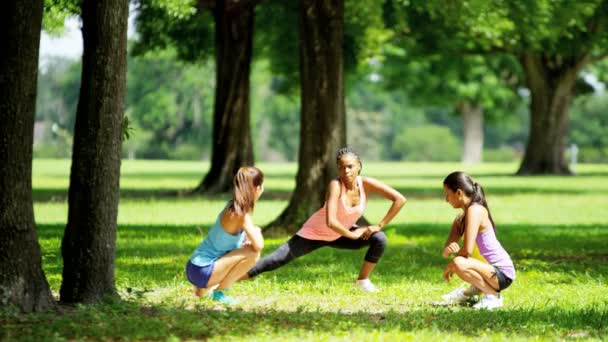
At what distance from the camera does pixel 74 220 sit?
31.7 feet

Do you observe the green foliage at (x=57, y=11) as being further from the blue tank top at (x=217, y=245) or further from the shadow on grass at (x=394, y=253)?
the blue tank top at (x=217, y=245)

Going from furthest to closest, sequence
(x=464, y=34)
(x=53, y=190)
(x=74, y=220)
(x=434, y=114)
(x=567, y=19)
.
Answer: (x=434, y=114) < (x=464, y=34) < (x=53, y=190) < (x=567, y=19) < (x=74, y=220)

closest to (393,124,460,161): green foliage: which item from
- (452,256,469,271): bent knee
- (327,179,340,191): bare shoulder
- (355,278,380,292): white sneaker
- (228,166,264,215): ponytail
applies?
(355,278,380,292): white sneaker

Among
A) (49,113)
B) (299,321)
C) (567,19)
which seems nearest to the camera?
(299,321)

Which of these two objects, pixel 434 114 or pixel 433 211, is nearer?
pixel 433 211

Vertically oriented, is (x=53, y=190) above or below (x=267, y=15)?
below

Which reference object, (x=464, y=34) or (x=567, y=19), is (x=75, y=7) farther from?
(x=464, y=34)

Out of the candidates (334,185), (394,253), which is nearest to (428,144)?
(394,253)

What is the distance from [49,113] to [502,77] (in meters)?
55.7

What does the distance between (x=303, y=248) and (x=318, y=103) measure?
302 inches

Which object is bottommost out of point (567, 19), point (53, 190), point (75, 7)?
point (53, 190)

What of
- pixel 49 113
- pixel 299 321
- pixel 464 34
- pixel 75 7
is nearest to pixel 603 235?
pixel 75 7

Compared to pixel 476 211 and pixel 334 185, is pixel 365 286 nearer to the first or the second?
pixel 334 185

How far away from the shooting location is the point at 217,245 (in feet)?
32.8
